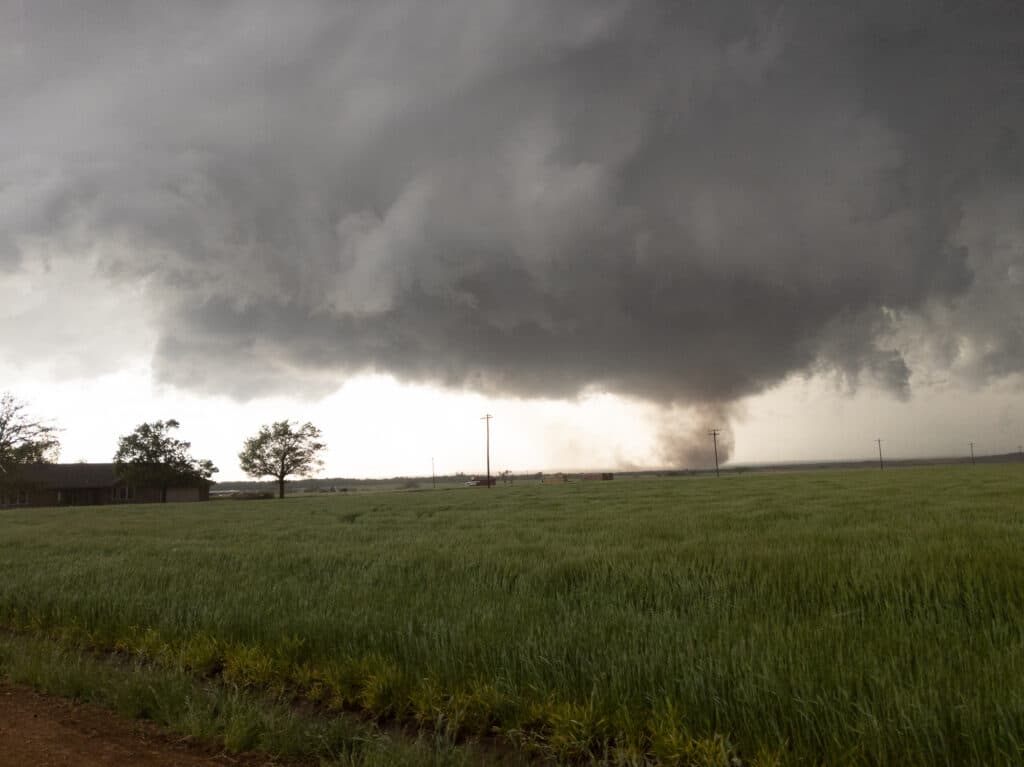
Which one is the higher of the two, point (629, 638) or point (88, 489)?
point (629, 638)

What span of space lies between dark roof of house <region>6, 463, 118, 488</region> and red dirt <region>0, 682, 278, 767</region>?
104337 millimetres

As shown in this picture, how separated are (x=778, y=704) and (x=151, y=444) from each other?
336 ft

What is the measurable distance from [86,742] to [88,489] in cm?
10963

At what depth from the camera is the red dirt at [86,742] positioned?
390cm

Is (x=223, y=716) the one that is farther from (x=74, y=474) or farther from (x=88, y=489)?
(x=74, y=474)

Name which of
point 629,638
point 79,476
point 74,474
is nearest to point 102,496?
point 79,476

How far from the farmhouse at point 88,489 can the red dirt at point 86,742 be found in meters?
98.2

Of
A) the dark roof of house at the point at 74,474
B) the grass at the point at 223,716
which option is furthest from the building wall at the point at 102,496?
the grass at the point at 223,716

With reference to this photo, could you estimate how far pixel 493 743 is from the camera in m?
4.14

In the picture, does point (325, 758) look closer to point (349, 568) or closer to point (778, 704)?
point (778, 704)

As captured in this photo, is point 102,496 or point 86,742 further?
point 102,496

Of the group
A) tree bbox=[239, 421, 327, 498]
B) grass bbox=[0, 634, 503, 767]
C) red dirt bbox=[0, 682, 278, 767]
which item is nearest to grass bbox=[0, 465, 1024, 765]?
grass bbox=[0, 634, 503, 767]

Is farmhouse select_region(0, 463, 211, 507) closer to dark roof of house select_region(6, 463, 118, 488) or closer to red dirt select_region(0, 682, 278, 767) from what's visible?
dark roof of house select_region(6, 463, 118, 488)

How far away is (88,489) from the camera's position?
91688 mm
